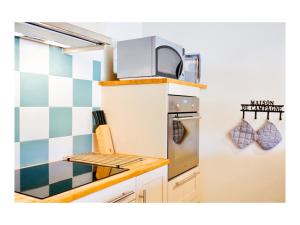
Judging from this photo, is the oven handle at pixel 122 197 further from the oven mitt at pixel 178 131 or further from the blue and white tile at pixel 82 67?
the blue and white tile at pixel 82 67

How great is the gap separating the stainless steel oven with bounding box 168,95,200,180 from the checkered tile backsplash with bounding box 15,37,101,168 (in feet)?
1.94

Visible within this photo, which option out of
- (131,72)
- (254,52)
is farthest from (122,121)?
(254,52)

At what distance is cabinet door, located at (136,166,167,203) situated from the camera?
4.66ft

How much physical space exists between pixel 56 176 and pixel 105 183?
0.31 metres

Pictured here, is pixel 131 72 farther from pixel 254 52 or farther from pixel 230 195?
pixel 230 195

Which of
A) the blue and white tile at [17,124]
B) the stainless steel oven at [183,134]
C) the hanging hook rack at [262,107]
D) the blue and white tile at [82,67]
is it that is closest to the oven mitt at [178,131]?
the stainless steel oven at [183,134]

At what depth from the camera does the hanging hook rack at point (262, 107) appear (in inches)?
77.7

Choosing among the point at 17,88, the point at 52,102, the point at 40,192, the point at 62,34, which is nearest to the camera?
the point at 40,192

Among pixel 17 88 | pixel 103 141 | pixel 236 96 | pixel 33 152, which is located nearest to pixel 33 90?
pixel 17 88

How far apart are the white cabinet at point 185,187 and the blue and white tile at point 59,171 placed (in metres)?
0.68

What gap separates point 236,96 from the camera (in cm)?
212

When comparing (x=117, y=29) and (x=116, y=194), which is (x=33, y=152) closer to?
(x=116, y=194)

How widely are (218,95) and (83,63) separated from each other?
1131 millimetres

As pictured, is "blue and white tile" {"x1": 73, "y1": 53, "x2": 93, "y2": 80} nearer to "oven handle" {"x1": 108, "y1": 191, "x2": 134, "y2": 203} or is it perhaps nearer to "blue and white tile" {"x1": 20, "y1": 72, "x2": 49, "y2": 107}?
"blue and white tile" {"x1": 20, "y1": 72, "x2": 49, "y2": 107}
